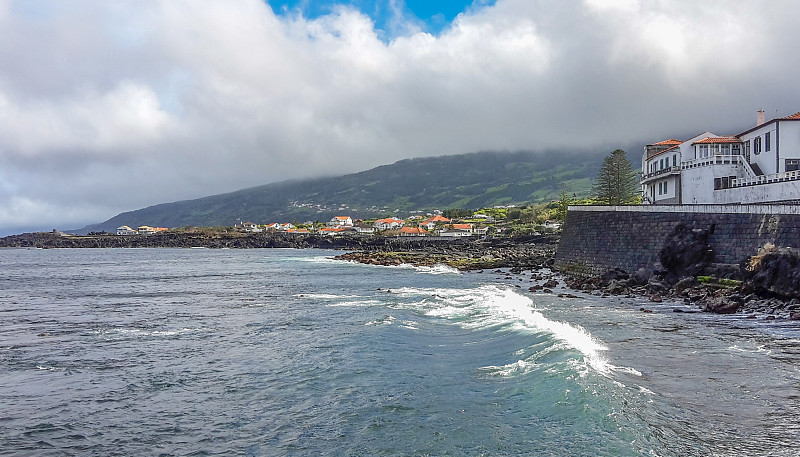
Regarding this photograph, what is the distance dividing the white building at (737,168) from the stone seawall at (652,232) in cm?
486

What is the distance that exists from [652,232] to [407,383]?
86.1ft

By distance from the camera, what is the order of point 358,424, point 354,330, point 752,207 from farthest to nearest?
point 752,207, point 354,330, point 358,424

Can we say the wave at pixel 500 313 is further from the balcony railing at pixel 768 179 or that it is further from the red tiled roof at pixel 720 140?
the red tiled roof at pixel 720 140

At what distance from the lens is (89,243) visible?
15425 cm

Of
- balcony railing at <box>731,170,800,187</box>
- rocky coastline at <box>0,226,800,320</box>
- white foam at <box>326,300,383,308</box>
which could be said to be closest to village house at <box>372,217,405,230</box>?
rocky coastline at <box>0,226,800,320</box>

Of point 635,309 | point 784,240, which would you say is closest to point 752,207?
point 784,240

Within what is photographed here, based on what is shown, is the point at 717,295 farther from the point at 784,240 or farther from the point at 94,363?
the point at 94,363

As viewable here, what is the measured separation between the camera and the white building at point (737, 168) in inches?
1342

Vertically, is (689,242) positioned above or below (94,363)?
above

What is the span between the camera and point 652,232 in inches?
1372

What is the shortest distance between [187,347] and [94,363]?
113 inches

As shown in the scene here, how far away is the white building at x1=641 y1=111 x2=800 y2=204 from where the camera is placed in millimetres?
34094

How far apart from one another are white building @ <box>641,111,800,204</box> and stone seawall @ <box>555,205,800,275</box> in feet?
15.9

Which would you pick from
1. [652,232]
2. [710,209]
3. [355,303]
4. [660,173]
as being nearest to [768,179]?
[710,209]
